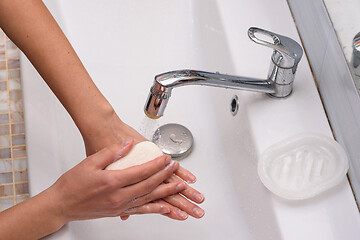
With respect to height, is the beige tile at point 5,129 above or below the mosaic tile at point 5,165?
above

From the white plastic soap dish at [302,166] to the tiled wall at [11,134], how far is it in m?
0.42

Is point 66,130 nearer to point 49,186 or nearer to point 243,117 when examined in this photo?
point 49,186

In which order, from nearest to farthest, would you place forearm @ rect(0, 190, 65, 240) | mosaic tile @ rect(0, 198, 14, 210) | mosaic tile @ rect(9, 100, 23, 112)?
1. forearm @ rect(0, 190, 65, 240)
2. mosaic tile @ rect(0, 198, 14, 210)
3. mosaic tile @ rect(9, 100, 23, 112)

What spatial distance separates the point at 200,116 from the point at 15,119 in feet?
1.17

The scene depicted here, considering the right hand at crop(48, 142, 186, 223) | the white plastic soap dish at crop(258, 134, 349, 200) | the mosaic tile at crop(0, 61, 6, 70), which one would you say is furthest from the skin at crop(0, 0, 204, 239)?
the mosaic tile at crop(0, 61, 6, 70)

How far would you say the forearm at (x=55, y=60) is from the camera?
835mm

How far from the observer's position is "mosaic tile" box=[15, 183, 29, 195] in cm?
90

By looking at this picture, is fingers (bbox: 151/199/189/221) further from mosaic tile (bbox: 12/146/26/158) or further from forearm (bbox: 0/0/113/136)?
mosaic tile (bbox: 12/146/26/158)

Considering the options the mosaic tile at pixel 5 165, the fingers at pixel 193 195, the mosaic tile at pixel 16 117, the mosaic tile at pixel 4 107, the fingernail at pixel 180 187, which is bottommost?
the fingers at pixel 193 195

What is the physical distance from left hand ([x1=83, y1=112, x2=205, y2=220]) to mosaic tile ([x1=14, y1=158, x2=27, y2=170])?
0.16 metres

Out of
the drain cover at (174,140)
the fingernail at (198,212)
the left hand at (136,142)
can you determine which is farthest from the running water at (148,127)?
the fingernail at (198,212)

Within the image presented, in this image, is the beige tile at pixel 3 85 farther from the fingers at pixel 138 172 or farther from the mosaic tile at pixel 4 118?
the fingers at pixel 138 172

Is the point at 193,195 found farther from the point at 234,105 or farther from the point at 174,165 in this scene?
the point at 234,105

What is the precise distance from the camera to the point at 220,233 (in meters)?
0.87
